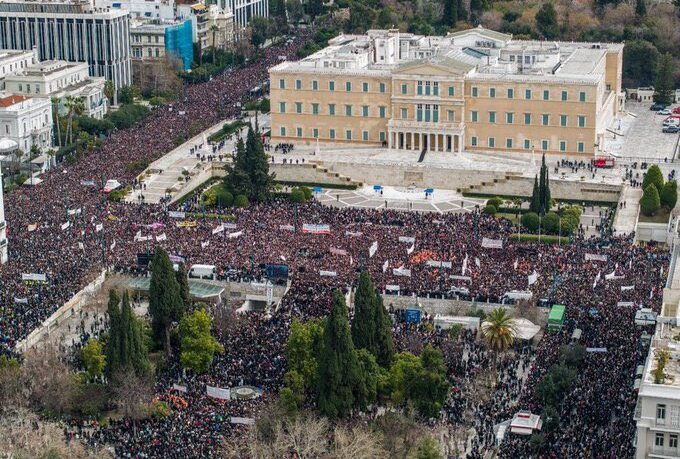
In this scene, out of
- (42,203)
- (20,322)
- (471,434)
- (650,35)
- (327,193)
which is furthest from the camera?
(650,35)

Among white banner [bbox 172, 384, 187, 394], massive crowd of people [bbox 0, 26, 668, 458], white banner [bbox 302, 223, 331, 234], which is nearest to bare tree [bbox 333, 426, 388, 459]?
massive crowd of people [bbox 0, 26, 668, 458]

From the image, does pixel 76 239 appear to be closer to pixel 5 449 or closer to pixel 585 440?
pixel 5 449

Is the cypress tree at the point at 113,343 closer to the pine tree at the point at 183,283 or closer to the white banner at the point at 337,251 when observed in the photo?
the pine tree at the point at 183,283

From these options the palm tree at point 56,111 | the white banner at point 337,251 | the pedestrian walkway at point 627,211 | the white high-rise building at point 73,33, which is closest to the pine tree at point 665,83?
the pedestrian walkway at point 627,211

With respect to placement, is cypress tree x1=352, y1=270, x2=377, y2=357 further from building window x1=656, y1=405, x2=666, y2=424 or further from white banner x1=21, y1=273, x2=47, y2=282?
white banner x1=21, y1=273, x2=47, y2=282

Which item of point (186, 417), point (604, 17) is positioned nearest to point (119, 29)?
point (604, 17)

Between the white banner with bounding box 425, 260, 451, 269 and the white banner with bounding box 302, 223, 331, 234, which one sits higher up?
the white banner with bounding box 302, 223, 331, 234

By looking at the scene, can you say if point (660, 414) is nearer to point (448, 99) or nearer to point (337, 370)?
point (337, 370)
